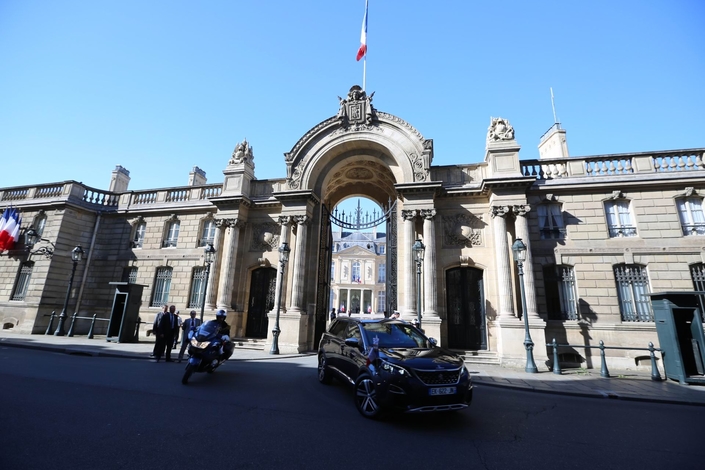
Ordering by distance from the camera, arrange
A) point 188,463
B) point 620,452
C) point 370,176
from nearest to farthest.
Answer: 1. point 188,463
2. point 620,452
3. point 370,176

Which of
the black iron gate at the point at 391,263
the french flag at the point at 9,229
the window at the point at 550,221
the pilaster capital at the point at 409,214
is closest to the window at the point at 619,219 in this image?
the window at the point at 550,221

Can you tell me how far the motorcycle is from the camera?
775 centimetres

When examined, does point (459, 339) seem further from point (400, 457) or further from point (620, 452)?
point (400, 457)

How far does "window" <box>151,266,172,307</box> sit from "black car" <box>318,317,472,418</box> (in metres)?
15.8

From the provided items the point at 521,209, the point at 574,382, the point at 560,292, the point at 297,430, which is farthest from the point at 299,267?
the point at 560,292

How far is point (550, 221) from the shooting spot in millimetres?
14891

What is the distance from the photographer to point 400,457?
4.01 metres

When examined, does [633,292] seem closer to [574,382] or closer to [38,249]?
[574,382]

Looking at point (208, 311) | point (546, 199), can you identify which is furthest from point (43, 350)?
point (546, 199)

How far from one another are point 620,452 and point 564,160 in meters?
14.6

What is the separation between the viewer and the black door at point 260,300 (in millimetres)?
16844

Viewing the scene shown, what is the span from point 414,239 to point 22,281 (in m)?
24.0

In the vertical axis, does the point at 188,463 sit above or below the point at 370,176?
below

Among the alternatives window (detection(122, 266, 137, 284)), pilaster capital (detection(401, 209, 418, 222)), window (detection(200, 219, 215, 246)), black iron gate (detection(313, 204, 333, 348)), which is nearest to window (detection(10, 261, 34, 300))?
window (detection(122, 266, 137, 284))
